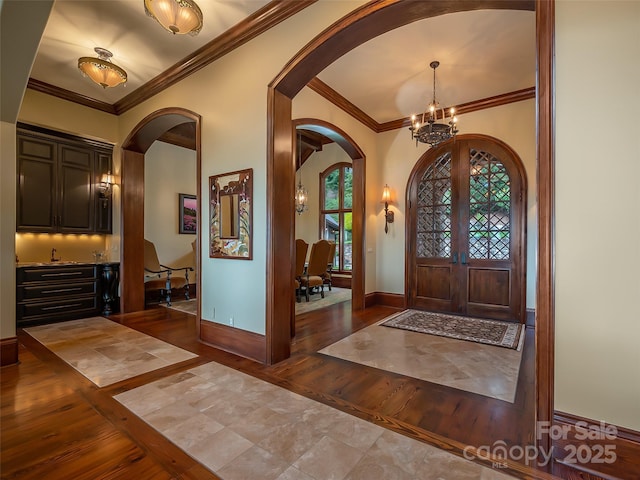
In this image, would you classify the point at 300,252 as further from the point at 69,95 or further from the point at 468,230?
the point at 69,95

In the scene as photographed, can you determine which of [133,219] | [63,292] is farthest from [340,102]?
[63,292]

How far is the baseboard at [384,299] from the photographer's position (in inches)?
222

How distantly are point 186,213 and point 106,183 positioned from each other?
73.9 inches

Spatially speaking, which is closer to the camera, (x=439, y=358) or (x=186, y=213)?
(x=439, y=358)

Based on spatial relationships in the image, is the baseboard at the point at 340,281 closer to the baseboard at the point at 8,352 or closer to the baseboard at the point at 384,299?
the baseboard at the point at 384,299

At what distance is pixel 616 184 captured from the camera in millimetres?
1541

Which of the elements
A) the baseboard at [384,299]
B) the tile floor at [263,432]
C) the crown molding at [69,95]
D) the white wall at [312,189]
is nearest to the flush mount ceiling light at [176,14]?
the tile floor at [263,432]

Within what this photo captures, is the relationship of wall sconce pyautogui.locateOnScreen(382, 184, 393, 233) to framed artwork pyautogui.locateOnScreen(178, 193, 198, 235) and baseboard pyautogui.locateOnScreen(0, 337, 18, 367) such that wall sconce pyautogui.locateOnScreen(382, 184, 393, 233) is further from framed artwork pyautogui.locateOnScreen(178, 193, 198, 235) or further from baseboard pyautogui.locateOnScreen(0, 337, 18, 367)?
baseboard pyautogui.locateOnScreen(0, 337, 18, 367)

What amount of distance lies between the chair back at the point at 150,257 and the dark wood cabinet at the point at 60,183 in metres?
0.81

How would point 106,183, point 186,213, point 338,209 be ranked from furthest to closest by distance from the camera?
point 338,209, point 186,213, point 106,183

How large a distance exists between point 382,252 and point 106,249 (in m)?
5.33

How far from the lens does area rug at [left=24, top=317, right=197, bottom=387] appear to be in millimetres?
2826

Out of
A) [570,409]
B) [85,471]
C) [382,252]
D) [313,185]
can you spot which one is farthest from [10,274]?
[313,185]

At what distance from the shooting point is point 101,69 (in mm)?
3459
